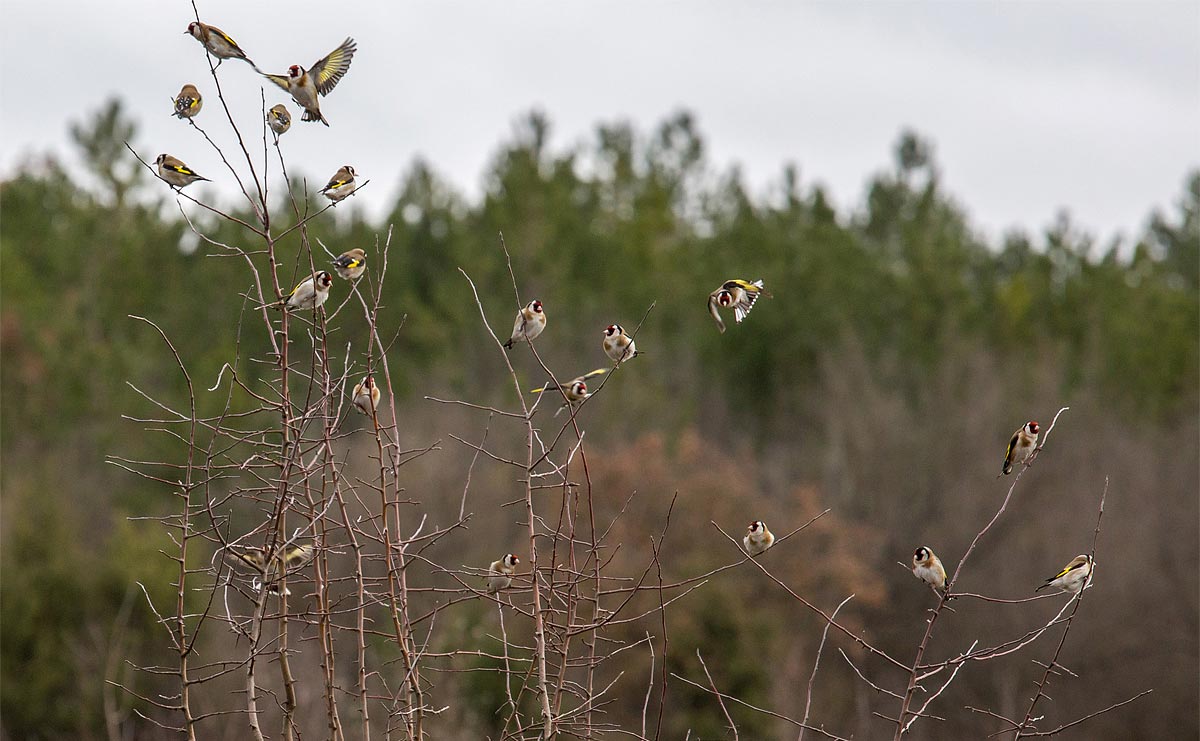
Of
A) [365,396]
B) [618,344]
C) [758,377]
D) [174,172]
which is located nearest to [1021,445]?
[618,344]

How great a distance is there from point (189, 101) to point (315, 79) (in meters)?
0.52

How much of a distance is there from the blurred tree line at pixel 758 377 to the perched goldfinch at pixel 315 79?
18.1m

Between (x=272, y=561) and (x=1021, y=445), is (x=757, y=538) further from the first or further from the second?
(x=272, y=561)

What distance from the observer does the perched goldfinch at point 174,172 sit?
210 inches

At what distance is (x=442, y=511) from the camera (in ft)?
89.4

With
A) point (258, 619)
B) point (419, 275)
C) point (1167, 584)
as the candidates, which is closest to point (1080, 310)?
point (1167, 584)

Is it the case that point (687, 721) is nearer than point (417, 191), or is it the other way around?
point (687, 721)

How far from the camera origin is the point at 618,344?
573 cm

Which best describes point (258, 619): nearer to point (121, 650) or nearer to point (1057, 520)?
point (121, 650)

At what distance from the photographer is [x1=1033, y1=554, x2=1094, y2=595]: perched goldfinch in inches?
205

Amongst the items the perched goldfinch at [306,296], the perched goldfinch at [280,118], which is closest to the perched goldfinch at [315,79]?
the perched goldfinch at [280,118]

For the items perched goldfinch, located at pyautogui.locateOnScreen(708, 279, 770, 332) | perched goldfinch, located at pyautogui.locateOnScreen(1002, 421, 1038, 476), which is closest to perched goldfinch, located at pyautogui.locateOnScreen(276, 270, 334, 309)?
perched goldfinch, located at pyautogui.locateOnScreen(708, 279, 770, 332)

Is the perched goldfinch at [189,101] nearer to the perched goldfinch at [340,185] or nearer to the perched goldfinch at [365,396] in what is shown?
the perched goldfinch at [340,185]

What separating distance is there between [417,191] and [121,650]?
1641cm
